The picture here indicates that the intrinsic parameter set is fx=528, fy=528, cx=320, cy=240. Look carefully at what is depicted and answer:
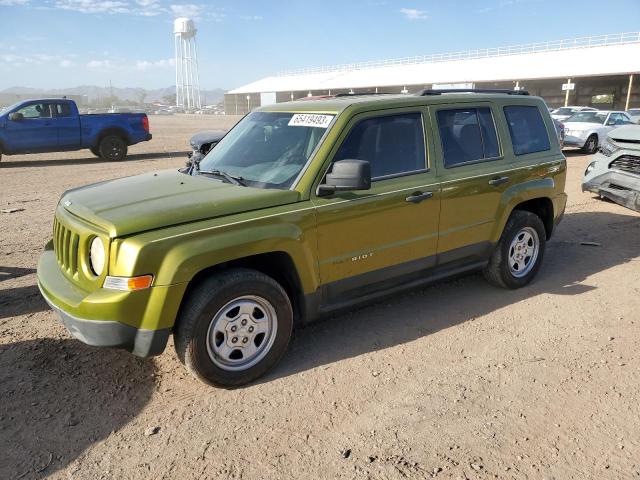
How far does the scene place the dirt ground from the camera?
2799mm

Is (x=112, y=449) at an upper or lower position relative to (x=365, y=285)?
lower

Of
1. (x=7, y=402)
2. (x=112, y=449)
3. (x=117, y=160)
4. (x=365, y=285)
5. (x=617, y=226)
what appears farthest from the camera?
(x=117, y=160)

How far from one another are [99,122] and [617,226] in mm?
13918

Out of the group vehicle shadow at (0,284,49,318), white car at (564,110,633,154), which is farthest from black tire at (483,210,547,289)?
white car at (564,110,633,154)

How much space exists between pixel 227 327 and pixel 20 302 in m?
2.55

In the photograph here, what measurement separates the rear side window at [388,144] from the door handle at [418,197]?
20cm

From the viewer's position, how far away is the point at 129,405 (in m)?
3.31

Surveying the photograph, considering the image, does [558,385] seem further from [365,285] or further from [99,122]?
[99,122]

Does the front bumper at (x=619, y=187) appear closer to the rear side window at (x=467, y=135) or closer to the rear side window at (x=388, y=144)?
the rear side window at (x=467, y=135)

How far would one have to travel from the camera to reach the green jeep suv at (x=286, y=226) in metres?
3.10

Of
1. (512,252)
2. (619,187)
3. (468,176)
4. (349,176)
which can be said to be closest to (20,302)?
(349,176)

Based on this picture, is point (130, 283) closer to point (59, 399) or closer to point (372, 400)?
point (59, 399)

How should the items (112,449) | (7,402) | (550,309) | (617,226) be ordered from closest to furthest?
(112,449) < (7,402) < (550,309) < (617,226)

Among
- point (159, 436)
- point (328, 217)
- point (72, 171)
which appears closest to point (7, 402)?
point (159, 436)
